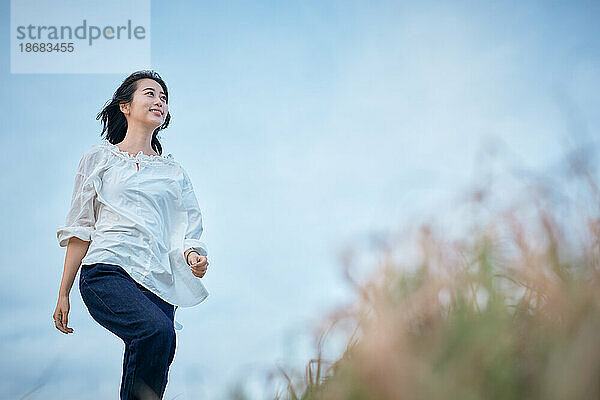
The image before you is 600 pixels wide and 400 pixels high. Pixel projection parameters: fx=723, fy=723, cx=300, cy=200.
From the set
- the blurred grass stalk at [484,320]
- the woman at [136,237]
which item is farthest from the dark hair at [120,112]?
the blurred grass stalk at [484,320]

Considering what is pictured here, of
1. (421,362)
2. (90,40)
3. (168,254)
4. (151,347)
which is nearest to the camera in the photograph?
(421,362)

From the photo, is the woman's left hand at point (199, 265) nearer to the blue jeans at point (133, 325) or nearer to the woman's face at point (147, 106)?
the blue jeans at point (133, 325)

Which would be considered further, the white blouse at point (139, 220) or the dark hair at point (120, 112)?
the dark hair at point (120, 112)

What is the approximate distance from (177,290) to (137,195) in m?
0.29

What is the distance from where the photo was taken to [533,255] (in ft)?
1.34

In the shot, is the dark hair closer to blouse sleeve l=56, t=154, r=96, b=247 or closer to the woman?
the woman

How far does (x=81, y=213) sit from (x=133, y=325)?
0.44 m

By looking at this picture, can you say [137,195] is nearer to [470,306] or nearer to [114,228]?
[114,228]

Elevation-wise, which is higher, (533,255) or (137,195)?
(137,195)

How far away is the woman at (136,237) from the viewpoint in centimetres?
170

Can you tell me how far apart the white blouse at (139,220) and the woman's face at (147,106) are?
0.35ft

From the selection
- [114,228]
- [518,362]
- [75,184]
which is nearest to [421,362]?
[518,362]

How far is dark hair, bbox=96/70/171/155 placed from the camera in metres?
2.23

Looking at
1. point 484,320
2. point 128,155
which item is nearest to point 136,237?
point 128,155
